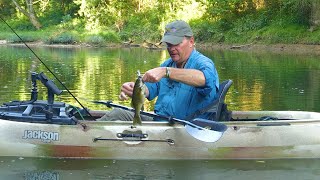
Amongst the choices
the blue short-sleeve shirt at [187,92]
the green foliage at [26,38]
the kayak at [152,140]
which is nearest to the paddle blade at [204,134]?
the kayak at [152,140]

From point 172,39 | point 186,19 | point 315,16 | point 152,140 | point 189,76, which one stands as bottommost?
point 186,19

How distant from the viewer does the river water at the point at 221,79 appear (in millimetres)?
6336

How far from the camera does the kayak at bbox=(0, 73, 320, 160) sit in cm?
638

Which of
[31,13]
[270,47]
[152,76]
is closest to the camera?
[152,76]

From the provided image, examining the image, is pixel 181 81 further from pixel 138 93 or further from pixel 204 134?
pixel 204 134

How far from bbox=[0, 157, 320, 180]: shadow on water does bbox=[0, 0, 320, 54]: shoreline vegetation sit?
74.4 feet

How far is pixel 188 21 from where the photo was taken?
3553 centimetres

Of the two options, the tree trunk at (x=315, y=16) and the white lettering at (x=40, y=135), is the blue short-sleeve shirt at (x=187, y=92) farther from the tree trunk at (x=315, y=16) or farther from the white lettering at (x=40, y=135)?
the tree trunk at (x=315, y=16)

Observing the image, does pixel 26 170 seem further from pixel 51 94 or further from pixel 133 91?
pixel 133 91

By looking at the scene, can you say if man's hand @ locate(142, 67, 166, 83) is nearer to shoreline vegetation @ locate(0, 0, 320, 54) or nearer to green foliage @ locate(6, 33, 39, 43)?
shoreline vegetation @ locate(0, 0, 320, 54)

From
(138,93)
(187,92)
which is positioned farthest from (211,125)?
(138,93)

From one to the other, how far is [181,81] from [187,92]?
1.60 feet

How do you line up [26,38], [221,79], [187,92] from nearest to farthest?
[187,92]
[221,79]
[26,38]

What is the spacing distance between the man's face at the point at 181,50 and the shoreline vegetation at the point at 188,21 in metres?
23.2
